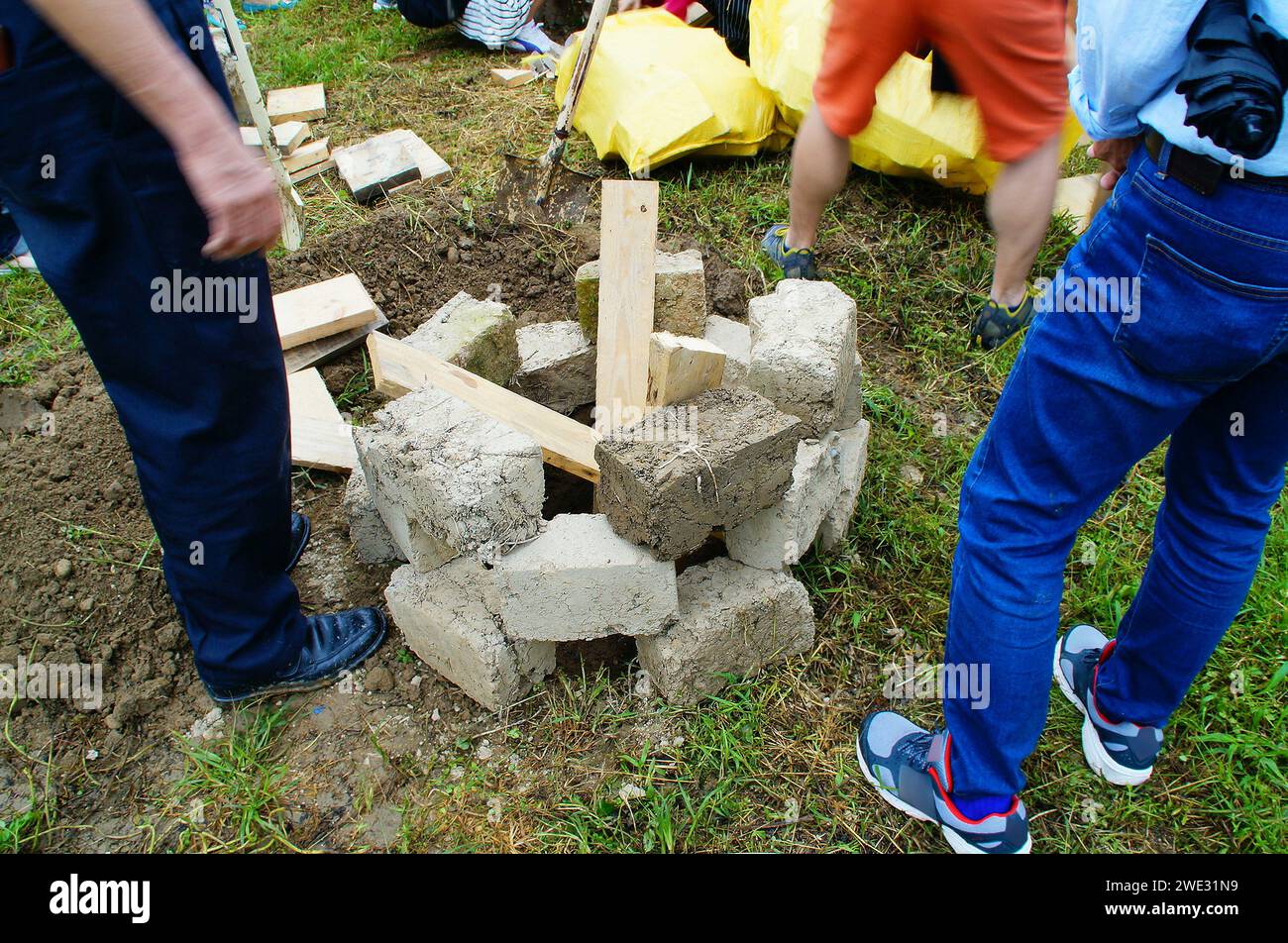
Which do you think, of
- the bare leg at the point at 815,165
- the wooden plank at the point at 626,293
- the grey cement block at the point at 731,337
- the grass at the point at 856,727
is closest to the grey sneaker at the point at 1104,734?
the grass at the point at 856,727

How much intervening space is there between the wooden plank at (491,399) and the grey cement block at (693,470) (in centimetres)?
26

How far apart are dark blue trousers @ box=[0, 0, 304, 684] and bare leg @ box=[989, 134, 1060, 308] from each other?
8.38 ft

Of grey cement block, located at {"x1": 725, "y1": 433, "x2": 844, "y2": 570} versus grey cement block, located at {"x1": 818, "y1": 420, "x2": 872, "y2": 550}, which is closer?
grey cement block, located at {"x1": 725, "y1": 433, "x2": 844, "y2": 570}

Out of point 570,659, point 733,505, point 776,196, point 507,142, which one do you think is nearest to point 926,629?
point 733,505

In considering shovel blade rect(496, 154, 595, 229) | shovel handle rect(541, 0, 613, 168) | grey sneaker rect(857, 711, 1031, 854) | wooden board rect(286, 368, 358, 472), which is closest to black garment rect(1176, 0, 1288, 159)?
grey sneaker rect(857, 711, 1031, 854)

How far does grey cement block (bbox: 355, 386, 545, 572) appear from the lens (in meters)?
2.13

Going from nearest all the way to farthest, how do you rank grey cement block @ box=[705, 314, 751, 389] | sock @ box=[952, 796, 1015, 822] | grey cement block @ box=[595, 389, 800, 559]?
sock @ box=[952, 796, 1015, 822] → grey cement block @ box=[595, 389, 800, 559] → grey cement block @ box=[705, 314, 751, 389]

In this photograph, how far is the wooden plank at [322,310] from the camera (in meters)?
3.26

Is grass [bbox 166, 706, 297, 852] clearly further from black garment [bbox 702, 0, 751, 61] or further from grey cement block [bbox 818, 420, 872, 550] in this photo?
black garment [bbox 702, 0, 751, 61]

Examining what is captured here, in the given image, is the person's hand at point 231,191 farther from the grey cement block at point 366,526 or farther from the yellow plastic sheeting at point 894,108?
the yellow plastic sheeting at point 894,108

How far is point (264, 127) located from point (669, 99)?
1836mm

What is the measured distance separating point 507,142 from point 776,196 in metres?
1.56

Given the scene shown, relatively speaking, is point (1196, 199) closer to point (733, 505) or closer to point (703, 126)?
point (733, 505)

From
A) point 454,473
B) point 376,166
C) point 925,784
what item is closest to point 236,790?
point 454,473
